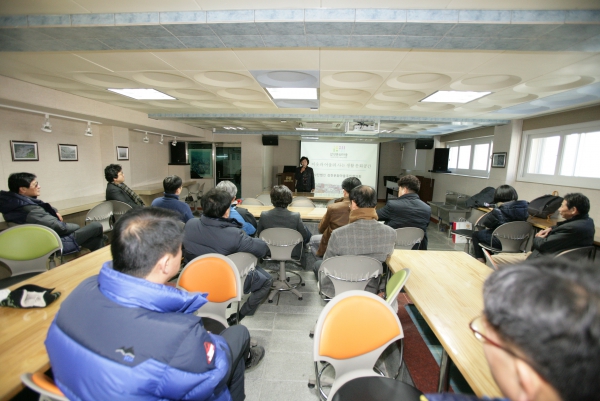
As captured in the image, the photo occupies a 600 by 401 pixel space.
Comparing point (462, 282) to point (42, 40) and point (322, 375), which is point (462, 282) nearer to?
point (322, 375)

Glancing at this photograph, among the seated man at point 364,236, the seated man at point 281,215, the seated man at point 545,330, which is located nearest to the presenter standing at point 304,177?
the seated man at point 281,215

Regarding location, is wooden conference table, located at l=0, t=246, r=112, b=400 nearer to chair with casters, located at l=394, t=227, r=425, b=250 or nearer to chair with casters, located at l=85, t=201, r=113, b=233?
chair with casters, located at l=85, t=201, r=113, b=233

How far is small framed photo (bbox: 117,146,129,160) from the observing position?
19.6 ft

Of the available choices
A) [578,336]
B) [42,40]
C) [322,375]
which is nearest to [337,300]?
[578,336]

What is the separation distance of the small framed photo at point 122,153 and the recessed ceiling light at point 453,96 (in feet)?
21.6

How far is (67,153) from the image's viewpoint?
4922 millimetres

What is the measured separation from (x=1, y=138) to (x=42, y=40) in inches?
126

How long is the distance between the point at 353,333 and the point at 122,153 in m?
6.93

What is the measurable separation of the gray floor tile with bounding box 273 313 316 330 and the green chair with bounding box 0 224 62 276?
209cm

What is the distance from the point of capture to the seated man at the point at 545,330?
39 cm

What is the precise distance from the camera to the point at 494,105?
153 inches

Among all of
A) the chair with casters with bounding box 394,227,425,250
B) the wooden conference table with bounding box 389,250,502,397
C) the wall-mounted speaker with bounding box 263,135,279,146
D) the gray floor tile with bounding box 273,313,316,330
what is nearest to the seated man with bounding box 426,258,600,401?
the wooden conference table with bounding box 389,250,502,397

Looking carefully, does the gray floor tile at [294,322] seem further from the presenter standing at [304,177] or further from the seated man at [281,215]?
the presenter standing at [304,177]

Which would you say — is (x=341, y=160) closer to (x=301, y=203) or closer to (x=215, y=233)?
(x=301, y=203)
